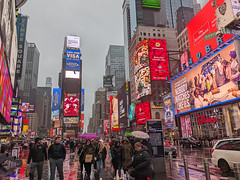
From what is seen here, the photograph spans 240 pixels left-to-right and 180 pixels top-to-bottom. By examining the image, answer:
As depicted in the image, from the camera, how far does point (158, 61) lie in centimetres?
6094

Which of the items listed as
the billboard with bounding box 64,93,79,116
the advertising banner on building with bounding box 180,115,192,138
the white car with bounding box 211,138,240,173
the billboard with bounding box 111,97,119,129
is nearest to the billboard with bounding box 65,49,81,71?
the billboard with bounding box 64,93,79,116

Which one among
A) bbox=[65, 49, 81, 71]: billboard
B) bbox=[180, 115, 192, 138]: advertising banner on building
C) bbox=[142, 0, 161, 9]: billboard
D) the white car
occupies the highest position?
bbox=[142, 0, 161, 9]: billboard

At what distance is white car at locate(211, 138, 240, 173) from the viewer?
9242 mm

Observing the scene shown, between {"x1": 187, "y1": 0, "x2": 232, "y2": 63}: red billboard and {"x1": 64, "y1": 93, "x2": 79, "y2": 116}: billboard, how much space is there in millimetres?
74017

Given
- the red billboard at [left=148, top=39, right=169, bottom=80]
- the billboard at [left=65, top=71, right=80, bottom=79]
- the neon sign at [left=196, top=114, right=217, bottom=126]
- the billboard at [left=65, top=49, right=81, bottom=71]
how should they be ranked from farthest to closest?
the billboard at [left=65, top=71, right=80, bottom=79] → the billboard at [left=65, top=49, right=81, bottom=71] → the red billboard at [left=148, top=39, right=169, bottom=80] → the neon sign at [left=196, top=114, right=217, bottom=126]

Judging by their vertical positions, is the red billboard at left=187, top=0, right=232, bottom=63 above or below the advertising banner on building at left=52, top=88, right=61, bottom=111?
below

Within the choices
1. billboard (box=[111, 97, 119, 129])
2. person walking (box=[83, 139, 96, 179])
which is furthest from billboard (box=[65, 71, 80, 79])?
person walking (box=[83, 139, 96, 179])

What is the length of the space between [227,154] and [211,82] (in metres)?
22.6

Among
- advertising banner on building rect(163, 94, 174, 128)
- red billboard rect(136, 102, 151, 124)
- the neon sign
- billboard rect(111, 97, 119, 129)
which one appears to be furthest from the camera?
billboard rect(111, 97, 119, 129)

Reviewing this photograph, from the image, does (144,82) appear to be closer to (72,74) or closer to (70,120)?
(70,120)

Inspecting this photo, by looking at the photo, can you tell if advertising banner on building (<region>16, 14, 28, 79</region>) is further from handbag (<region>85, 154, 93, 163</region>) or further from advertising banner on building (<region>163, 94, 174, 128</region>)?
handbag (<region>85, 154, 93, 163</region>)

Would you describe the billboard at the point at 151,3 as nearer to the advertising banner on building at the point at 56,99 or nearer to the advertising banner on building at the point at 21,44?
the advertising banner on building at the point at 21,44

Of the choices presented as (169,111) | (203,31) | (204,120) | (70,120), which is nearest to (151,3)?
(70,120)

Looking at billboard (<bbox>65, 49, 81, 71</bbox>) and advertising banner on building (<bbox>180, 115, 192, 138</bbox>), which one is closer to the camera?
advertising banner on building (<bbox>180, 115, 192, 138</bbox>)
